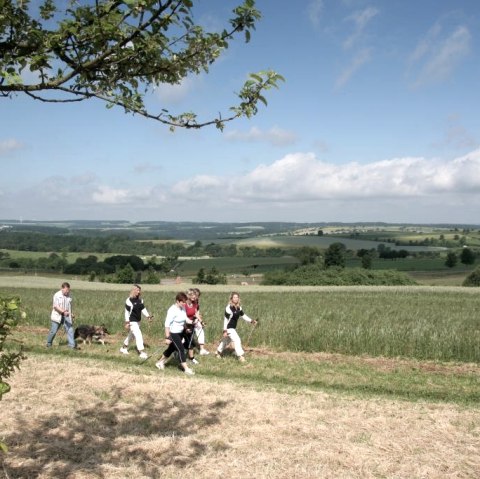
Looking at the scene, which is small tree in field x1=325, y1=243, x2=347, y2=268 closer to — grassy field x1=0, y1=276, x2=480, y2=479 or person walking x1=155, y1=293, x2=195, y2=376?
grassy field x1=0, y1=276, x2=480, y2=479

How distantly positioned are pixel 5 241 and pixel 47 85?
164224mm

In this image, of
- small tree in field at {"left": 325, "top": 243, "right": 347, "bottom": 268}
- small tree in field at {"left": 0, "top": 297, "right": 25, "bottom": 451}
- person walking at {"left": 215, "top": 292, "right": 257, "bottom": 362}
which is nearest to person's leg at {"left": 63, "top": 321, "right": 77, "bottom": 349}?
person walking at {"left": 215, "top": 292, "right": 257, "bottom": 362}

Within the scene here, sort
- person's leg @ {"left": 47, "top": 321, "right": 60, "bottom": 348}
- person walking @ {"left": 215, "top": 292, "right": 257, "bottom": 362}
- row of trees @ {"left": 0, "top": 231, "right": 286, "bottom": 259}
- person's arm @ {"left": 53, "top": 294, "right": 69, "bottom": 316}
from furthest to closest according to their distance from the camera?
row of trees @ {"left": 0, "top": 231, "right": 286, "bottom": 259}
person's leg @ {"left": 47, "top": 321, "right": 60, "bottom": 348}
person's arm @ {"left": 53, "top": 294, "right": 69, "bottom": 316}
person walking @ {"left": 215, "top": 292, "right": 257, "bottom": 362}

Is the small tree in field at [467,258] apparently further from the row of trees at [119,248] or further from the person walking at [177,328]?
the person walking at [177,328]

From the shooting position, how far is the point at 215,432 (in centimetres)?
804

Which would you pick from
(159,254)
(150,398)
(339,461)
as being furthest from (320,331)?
(159,254)

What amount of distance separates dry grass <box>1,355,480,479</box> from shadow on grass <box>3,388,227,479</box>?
0.6 inches

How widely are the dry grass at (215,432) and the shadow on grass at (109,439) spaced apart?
0.6 inches

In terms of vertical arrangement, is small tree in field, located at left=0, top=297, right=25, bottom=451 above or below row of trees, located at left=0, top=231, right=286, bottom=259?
above

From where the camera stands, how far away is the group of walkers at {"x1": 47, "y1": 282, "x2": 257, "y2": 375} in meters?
12.6

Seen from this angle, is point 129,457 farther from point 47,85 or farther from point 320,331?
point 320,331

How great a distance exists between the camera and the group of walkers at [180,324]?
495 inches

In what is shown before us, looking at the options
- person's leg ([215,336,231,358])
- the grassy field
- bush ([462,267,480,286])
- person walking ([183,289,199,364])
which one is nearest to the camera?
the grassy field

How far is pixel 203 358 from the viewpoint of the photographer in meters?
14.7
